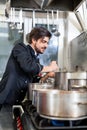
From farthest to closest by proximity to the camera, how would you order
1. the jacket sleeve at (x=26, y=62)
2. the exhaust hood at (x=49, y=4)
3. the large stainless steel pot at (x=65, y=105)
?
the exhaust hood at (x=49, y=4) < the jacket sleeve at (x=26, y=62) < the large stainless steel pot at (x=65, y=105)

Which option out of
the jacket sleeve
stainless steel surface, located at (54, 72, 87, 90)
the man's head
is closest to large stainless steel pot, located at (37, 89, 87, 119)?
stainless steel surface, located at (54, 72, 87, 90)

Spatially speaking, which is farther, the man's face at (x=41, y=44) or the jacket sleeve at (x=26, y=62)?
the man's face at (x=41, y=44)

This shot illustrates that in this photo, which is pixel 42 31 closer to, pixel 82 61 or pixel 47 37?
pixel 47 37

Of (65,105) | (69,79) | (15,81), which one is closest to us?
(65,105)

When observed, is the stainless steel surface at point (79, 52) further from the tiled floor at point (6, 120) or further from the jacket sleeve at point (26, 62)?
the tiled floor at point (6, 120)

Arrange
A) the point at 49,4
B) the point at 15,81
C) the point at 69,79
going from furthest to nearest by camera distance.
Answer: the point at 49,4
the point at 15,81
the point at 69,79

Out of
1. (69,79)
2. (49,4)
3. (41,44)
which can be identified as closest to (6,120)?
(69,79)

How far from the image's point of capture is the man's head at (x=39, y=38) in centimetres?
154

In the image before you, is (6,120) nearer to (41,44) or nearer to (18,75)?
(18,75)

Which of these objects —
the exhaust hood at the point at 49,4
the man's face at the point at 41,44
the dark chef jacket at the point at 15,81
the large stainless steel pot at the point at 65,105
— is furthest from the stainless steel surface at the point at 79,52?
the large stainless steel pot at the point at 65,105

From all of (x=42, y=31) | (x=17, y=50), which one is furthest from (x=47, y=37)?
(x=17, y=50)

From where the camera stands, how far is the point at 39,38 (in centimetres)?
156

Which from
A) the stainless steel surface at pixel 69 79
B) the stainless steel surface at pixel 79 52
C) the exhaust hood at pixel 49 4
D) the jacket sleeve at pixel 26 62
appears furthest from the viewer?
the stainless steel surface at pixel 79 52

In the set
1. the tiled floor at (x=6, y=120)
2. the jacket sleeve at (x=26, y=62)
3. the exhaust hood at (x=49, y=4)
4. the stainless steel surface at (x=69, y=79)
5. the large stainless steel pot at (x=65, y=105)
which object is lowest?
the tiled floor at (x=6, y=120)
